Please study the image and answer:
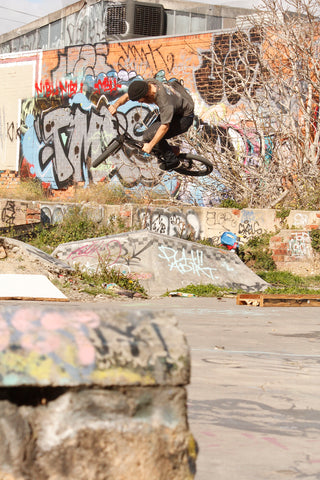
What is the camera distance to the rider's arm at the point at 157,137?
6875mm

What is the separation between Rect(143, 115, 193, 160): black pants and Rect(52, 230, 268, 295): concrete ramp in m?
5.04

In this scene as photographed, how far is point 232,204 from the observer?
17.1 m

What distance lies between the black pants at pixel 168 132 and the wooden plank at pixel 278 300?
3.49m

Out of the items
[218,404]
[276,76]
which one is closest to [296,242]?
[276,76]

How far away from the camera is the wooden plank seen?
1006 centimetres

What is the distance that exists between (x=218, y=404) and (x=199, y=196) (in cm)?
1648

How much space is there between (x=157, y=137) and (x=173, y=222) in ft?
29.9

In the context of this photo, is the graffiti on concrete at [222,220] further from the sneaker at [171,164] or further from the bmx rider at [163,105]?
the bmx rider at [163,105]

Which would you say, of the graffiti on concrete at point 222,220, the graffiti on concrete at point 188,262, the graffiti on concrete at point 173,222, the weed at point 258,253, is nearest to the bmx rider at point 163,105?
A: the graffiti on concrete at point 188,262

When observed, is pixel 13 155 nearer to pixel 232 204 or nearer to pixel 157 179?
pixel 157 179

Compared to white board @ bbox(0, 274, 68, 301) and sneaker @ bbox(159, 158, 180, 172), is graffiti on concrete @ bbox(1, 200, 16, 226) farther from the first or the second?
sneaker @ bbox(159, 158, 180, 172)

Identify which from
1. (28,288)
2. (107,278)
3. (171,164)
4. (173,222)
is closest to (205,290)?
(107,278)

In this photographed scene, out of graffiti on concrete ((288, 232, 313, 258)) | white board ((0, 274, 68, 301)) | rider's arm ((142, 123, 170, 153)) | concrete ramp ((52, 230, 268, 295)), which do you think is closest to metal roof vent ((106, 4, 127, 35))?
graffiti on concrete ((288, 232, 313, 258))

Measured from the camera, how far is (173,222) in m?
16.1
